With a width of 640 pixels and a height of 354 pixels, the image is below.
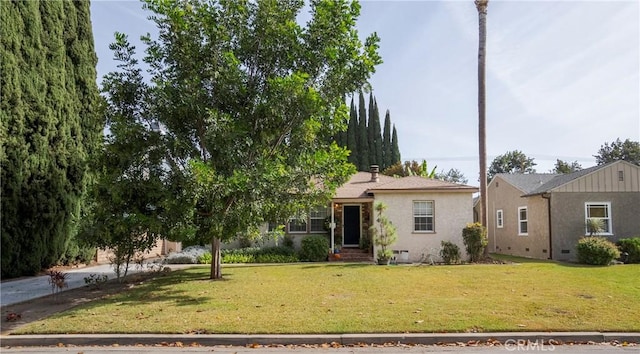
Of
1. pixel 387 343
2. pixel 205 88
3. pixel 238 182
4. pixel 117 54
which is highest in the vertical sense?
pixel 117 54

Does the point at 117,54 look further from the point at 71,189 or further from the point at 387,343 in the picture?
the point at 387,343

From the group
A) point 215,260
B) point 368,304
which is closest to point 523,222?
point 215,260

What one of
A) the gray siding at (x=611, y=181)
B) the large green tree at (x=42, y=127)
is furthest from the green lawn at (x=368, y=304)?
the gray siding at (x=611, y=181)

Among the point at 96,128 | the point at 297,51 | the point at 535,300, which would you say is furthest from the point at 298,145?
the point at 96,128

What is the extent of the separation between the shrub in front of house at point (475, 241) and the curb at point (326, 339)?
10.9 metres

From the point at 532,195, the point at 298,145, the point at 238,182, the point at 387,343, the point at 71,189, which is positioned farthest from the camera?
the point at 532,195

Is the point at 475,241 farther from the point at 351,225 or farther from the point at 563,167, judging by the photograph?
the point at 563,167

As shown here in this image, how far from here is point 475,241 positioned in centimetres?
1747

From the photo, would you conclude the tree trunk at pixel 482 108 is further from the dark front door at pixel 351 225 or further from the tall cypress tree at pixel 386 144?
the tall cypress tree at pixel 386 144

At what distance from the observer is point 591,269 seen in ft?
47.4

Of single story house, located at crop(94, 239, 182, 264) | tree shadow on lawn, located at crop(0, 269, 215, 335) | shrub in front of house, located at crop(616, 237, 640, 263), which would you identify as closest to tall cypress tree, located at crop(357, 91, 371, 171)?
single story house, located at crop(94, 239, 182, 264)

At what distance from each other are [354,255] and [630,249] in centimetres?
1051

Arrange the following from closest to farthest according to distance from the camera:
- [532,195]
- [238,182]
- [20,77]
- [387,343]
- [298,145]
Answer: [387,343], [238,182], [298,145], [20,77], [532,195]

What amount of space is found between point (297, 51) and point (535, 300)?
7757 mm
